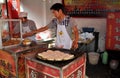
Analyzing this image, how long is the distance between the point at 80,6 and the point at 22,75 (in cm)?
317

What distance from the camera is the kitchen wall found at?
178 inches

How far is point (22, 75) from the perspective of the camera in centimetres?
190

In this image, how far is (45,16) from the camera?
516cm

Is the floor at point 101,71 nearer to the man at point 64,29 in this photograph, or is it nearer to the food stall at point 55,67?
the man at point 64,29

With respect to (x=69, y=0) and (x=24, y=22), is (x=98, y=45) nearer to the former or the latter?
(x=69, y=0)

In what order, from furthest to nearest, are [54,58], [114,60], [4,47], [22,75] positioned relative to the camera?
[114,60]
[4,47]
[22,75]
[54,58]

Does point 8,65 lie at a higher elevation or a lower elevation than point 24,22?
lower

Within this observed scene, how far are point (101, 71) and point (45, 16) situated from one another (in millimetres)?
2530

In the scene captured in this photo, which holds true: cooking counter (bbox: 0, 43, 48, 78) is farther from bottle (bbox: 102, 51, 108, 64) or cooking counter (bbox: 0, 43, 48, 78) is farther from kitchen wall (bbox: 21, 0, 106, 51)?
kitchen wall (bbox: 21, 0, 106, 51)

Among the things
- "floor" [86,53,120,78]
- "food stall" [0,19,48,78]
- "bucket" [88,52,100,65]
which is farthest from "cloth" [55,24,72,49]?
"bucket" [88,52,100,65]

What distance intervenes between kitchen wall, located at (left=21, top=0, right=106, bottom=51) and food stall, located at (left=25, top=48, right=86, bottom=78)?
2.86 metres

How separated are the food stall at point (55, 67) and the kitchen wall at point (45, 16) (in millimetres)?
2864

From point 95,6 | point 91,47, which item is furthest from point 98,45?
point 95,6

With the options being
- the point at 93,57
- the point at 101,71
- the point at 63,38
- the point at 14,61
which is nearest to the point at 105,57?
the point at 93,57
